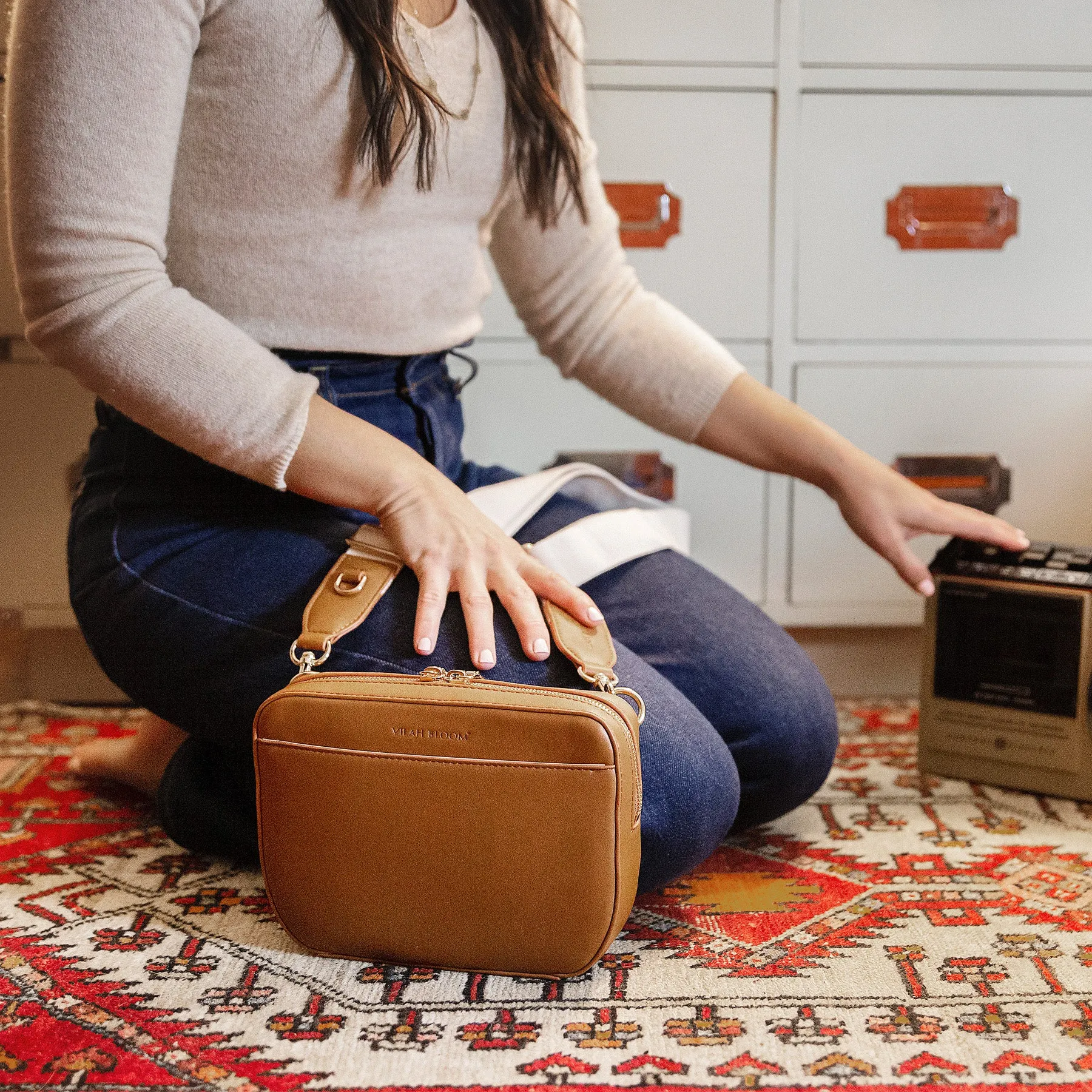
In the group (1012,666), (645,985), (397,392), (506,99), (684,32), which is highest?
(684,32)

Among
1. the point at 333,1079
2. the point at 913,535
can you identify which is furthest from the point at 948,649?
the point at 333,1079

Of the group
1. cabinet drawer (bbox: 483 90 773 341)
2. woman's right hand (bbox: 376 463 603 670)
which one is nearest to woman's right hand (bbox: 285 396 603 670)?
woman's right hand (bbox: 376 463 603 670)

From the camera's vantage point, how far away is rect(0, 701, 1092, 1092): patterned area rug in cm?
61

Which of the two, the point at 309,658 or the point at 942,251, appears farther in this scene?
the point at 942,251

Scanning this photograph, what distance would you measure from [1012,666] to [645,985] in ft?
1.66

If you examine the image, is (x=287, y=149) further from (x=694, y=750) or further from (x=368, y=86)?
(x=694, y=750)

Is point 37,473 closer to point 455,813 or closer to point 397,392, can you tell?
point 397,392

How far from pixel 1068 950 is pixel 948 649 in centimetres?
35

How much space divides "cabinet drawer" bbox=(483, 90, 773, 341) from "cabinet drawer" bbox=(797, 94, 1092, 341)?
55 millimetres

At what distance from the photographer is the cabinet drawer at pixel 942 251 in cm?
127

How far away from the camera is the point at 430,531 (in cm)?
73

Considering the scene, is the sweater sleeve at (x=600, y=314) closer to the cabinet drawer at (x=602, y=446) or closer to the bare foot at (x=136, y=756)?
the cabinet drawer at (x=602, y=446)

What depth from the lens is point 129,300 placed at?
28.1 inches

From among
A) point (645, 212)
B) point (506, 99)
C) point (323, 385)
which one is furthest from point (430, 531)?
point (645, 212)
